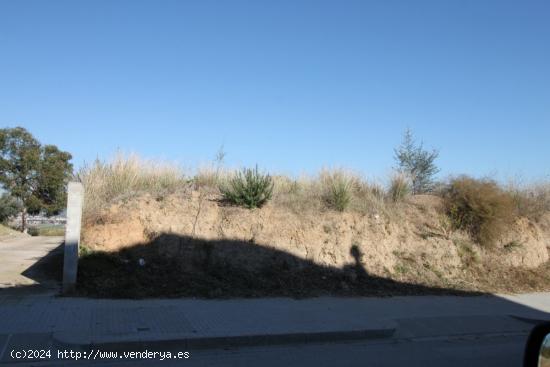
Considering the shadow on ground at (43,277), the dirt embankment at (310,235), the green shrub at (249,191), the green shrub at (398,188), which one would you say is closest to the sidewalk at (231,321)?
the shadow on ground at (43,277)

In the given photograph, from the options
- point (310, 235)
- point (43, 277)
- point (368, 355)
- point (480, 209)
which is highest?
point (480, 209)

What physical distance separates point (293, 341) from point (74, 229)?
4800 mm

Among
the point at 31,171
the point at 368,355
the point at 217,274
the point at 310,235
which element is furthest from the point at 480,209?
the point at 31,171

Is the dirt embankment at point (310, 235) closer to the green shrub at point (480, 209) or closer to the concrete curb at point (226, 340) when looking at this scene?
the green shrub at point (480, 209)

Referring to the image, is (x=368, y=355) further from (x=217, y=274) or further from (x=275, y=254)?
(x=275, y=254)

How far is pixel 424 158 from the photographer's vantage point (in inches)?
780

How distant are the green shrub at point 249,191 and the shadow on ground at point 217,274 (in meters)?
1.20

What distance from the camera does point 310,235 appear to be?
496 inches

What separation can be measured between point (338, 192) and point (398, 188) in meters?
2.79

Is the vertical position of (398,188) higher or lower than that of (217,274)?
higher

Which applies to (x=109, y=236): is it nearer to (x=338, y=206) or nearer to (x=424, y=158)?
(x=338, y=206)

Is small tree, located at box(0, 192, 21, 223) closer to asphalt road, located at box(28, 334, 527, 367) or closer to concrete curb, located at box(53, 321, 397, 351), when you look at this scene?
concrete curb, located at box(53, 321, 397, 351)

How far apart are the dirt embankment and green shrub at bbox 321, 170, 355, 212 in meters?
0.35

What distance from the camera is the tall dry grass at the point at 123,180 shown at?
40.4 feet
